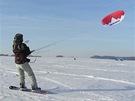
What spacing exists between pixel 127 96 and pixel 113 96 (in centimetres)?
41

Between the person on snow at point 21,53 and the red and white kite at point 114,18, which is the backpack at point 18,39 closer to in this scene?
the person on snow at point 21,53

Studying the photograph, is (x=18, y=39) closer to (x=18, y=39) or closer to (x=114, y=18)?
(x=18, y=39)

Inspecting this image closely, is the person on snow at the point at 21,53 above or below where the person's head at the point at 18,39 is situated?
below

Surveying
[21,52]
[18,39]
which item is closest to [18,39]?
[18,39]

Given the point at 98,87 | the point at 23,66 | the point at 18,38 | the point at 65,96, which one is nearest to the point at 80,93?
the point at 65,96

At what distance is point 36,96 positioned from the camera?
261 inches

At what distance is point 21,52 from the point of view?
7.32 meters

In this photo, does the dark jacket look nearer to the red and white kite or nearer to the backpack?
the backpack

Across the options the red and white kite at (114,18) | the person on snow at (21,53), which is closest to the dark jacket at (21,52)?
the person on snow at (21,53)

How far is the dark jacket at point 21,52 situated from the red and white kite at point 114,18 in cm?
469

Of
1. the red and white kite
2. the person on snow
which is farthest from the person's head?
the red and white kite

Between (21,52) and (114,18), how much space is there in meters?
4.99

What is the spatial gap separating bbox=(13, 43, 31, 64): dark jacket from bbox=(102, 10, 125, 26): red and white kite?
4.69 meters

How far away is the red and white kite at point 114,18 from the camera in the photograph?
10.7 m
